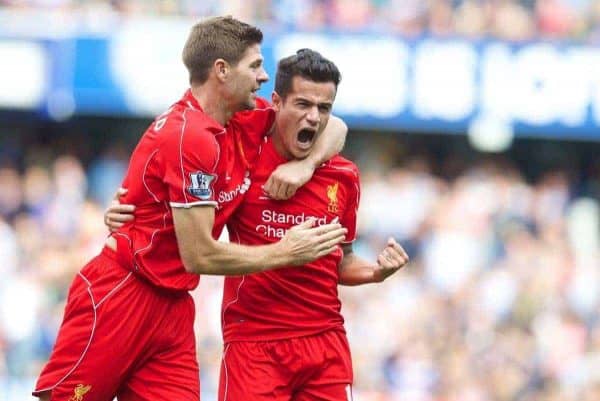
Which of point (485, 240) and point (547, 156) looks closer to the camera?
point (485, 240)

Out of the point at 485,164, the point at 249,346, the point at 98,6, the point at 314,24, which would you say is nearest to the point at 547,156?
the point at 485,164

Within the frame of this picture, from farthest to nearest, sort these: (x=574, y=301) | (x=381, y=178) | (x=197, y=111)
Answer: (x=381, y=178) < (x=574, y=301) < (x=197, y=111)

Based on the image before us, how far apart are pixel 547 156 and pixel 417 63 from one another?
1.69 m

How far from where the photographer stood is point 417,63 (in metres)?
14.2

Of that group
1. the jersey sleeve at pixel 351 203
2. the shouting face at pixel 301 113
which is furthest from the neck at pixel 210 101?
the jersey sleeve at pixel 351 203

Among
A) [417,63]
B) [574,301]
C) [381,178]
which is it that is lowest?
[574,301]

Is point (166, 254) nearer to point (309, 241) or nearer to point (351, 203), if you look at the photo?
point (309, 241)

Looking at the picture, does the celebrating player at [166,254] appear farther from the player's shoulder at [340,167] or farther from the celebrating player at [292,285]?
the player's shoulder at [340,167]

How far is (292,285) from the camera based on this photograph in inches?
288

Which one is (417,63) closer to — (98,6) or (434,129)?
(434,129)

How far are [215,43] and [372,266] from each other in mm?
1423

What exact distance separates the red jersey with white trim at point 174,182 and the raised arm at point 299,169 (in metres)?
0.16

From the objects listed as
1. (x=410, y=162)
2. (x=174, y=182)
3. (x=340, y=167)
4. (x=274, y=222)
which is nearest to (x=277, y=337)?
(x=274, y=222)

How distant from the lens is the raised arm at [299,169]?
7.12 meters
